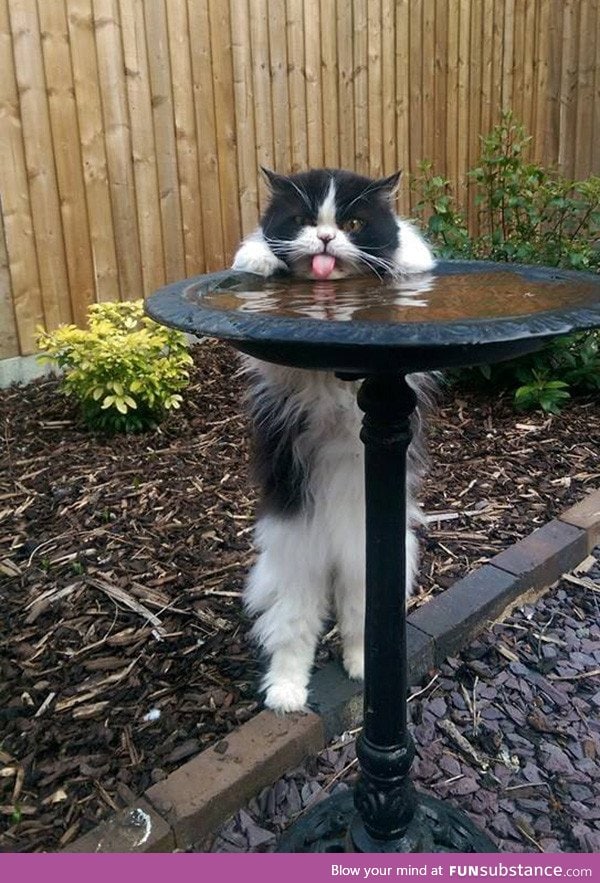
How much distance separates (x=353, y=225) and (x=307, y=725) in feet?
4.72

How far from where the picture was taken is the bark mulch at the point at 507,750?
Result: 204cm

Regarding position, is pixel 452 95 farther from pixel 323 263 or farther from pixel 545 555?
pixel 323 263

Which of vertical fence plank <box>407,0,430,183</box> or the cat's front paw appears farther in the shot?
vertical fence plank <box>407,0,430,183</box>

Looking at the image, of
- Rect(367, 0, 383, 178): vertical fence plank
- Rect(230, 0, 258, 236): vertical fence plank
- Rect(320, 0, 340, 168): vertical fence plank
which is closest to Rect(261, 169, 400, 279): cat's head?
Rect(230, 0, 258, 236): vertical fence plank

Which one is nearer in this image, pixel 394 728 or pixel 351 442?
pixel 394 728

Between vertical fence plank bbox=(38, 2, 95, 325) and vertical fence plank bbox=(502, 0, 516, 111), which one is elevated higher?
vertical fence plank bbox=(502, 0, 516, 111)

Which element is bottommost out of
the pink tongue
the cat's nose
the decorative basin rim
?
the decorative basin rim

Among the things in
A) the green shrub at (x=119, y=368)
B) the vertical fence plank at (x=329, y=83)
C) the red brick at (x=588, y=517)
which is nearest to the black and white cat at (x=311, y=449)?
the red brick at (x=588, y=517)

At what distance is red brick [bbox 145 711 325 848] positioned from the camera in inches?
76.5

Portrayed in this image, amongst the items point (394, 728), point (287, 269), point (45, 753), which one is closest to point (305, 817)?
point (394, 728)

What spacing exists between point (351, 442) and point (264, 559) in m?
0.53

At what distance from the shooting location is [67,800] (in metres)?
1.98

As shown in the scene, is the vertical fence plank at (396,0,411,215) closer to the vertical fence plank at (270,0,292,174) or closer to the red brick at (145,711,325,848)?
the vertical fence plank at (270,0,292,174)

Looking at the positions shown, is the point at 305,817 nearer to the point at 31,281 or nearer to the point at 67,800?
the point at 67,800
